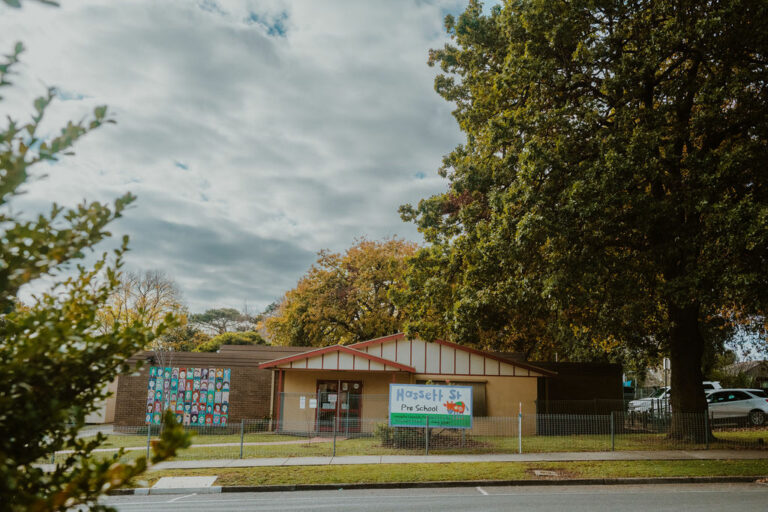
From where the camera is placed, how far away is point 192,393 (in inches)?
1037

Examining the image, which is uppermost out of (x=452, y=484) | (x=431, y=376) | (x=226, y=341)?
(x=226, y=341)

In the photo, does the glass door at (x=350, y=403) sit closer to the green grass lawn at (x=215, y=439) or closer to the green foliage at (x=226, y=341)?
the green grass lawn at (x=215, y=439)

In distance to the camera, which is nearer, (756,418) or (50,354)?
(50,354)

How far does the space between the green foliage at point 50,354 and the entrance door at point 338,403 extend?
21347mm

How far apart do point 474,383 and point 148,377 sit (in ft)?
48.3

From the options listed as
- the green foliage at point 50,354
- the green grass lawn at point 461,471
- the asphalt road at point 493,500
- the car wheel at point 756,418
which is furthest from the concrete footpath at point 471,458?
the green foliage at point 50,354

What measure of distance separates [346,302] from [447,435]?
19.7 m

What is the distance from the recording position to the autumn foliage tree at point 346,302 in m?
38.0

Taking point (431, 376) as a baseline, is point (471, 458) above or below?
below

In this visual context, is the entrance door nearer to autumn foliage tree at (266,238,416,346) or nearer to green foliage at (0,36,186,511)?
autumn foliage tree at (266,238,416,346)

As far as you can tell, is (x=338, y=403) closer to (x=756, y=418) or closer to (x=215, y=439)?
(x=215, y=439)

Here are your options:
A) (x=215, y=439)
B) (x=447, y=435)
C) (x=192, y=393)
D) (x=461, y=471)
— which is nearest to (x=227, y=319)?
(x=192, y=393)

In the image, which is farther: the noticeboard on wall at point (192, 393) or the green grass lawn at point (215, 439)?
the noticeboard on wall at point (192, 393)

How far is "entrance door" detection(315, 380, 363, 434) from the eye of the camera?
24.5 m
